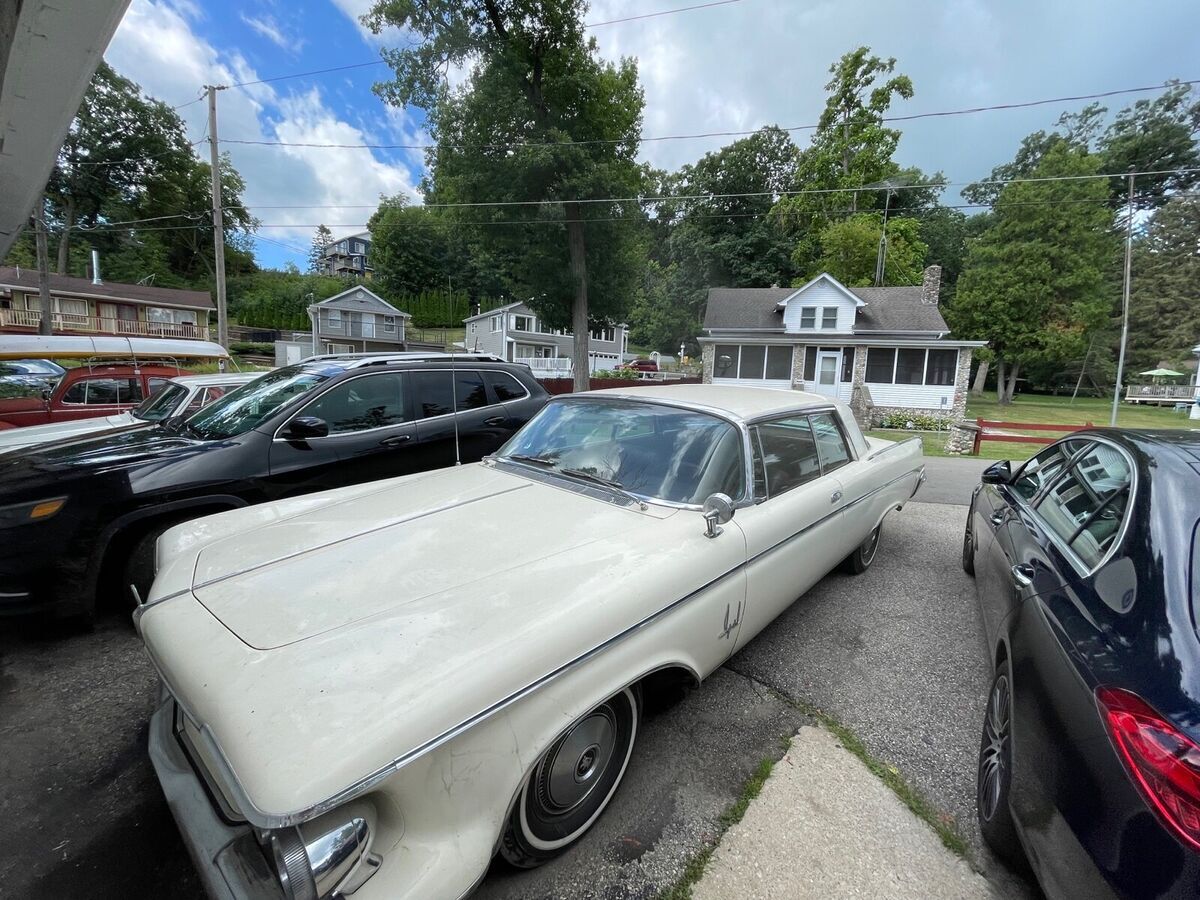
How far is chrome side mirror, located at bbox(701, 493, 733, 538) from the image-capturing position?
222 cm

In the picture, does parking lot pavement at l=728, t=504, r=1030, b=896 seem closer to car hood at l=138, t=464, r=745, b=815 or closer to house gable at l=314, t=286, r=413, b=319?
car hood at l=138, t=464, r=745, b=815

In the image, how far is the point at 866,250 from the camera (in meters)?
30.3

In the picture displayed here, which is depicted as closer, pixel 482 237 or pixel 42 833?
pixel 42 833

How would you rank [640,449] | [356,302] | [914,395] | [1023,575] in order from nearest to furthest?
[1023,575] → [640,449] → [914,395] → [356,302]

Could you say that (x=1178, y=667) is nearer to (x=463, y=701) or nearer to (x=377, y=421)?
(x=463, y=701)

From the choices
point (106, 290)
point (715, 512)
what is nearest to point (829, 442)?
point (715, 512)

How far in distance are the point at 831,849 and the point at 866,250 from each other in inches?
1374

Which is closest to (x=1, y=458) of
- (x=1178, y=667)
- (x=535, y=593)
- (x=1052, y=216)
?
(x=535, y=593)

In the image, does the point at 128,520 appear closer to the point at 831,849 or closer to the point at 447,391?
the point at 447,391

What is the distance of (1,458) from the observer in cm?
364

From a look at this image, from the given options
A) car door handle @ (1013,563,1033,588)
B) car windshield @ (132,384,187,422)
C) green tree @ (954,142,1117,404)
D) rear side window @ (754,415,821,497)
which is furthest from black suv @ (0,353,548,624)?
green tree @ (954,142,1117,404)

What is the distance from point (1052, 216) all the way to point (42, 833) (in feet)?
130

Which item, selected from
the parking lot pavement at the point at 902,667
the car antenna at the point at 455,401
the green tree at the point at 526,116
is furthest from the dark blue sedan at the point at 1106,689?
the green tree at the point at 526,116

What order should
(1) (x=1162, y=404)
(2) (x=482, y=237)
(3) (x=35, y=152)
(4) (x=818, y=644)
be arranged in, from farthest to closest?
(1) (x=1162, y=404), (2) (x=482, y=237), (3) (x=35, y=152), (4) (x=818, y=644)
